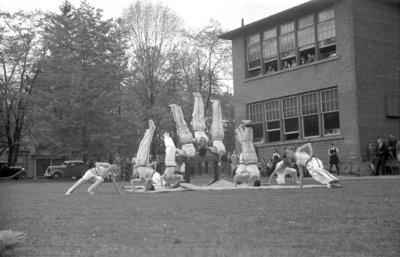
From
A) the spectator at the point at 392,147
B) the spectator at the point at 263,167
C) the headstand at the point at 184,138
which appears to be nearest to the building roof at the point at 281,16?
the spectator at the point at 392,147

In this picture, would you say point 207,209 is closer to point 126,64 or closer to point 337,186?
point 337,186

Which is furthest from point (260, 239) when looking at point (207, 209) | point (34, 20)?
point (34, 20)

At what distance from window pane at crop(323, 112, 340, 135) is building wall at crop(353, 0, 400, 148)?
5.60 ft

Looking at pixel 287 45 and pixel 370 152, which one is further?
pixel 287 45

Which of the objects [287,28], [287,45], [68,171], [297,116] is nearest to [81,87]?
[287,45]

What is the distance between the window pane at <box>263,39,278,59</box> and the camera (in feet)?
130

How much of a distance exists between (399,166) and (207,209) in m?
23.0

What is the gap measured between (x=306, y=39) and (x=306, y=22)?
1.16 m

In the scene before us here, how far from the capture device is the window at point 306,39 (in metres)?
36.8

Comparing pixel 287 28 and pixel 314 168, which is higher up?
pixel 287 28

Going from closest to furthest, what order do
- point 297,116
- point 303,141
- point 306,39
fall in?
point 303,141 → point 306,39 → point 297,116

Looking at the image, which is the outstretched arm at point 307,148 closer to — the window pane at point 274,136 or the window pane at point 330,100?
the window pane at point 330,100

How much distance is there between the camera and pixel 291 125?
38.4 metres

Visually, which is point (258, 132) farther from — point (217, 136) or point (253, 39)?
point (217, 136)
